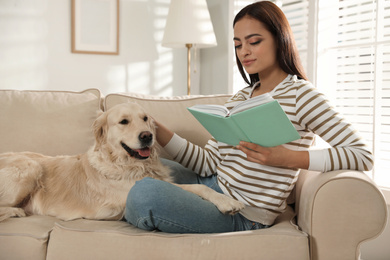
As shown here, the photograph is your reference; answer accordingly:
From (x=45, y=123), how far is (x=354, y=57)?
2009mm

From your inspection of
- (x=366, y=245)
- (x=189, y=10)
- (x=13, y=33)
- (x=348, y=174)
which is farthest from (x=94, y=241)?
(x=13, y=33)

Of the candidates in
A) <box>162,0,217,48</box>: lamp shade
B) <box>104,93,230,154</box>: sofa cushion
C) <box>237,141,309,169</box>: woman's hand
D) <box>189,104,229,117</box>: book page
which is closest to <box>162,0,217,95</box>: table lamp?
<box>162,0,217,48</box>: lamp shade

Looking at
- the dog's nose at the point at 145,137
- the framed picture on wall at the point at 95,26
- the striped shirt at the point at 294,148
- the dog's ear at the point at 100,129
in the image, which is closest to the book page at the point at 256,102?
the striped shirt at the point at 294,148

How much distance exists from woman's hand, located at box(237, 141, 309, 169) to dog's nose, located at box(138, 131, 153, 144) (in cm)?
46

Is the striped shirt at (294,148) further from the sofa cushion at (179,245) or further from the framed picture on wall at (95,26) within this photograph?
the framed picture on wall at (95,26)

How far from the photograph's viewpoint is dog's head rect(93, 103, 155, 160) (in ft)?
5.22

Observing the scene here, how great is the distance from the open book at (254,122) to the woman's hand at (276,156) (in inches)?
0.8

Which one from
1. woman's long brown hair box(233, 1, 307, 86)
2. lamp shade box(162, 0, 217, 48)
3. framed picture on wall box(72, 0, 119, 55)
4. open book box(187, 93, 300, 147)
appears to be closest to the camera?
open book box(187, 93, 300, 147)

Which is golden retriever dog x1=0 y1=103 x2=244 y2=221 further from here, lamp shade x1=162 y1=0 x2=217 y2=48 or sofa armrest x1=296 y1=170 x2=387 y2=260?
lamp shade x1=162 y1=0 x2=217 y2=48

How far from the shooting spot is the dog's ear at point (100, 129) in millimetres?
1660

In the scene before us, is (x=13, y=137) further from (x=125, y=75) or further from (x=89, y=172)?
(x=125, y=75)

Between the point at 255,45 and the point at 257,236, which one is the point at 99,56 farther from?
the point at 257,236

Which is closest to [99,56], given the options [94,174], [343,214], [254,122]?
[94,174]

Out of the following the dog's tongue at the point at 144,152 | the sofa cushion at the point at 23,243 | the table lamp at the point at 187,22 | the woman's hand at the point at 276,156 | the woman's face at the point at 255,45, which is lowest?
the sofa cushion at the point at 23,243
